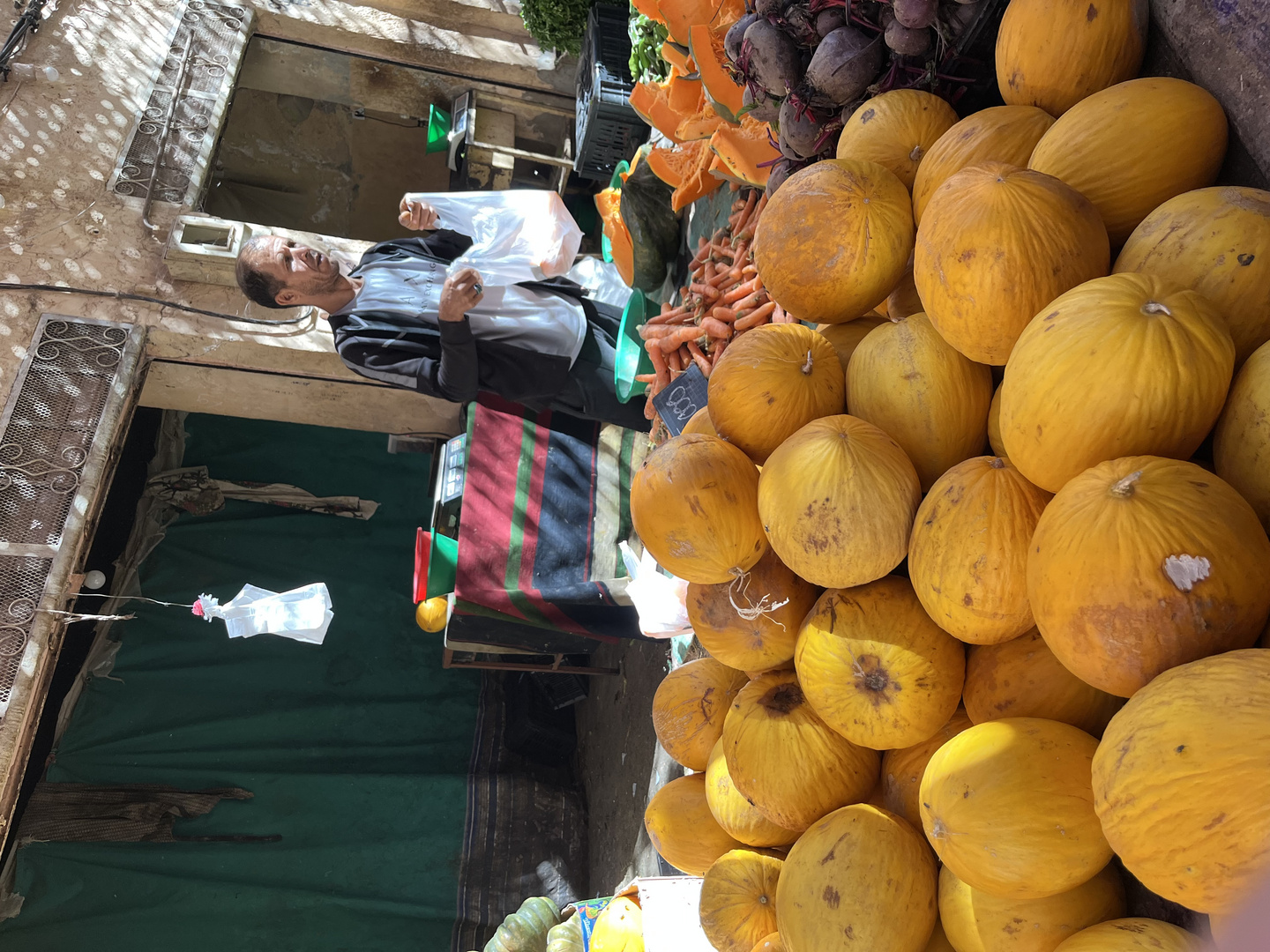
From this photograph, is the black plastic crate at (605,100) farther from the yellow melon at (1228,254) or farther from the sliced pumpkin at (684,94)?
the yellow melon at (1228,254)

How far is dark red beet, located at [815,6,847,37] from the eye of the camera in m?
1.68

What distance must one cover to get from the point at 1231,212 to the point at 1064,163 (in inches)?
10.6

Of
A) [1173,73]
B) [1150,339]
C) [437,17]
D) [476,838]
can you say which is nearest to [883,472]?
[1150,339]

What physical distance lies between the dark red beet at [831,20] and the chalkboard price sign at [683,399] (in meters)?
0.85

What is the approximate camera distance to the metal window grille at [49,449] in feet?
11.1

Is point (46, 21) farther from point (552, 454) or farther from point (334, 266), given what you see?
point (552, 454)

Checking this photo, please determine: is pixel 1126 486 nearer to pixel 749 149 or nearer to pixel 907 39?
pixel 907 39

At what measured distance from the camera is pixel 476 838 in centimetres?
518

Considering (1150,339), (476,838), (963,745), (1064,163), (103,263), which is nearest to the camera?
(1150,339)

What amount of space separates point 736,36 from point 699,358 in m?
0.89

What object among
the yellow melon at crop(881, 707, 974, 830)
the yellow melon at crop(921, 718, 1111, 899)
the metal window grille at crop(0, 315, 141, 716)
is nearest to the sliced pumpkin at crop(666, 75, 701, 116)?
the yellow melon at crop(881, 707, 974, 830)

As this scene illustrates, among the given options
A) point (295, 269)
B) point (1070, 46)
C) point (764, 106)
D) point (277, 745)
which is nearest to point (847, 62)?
point (764, 106)

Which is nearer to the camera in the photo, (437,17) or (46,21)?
(46,21)

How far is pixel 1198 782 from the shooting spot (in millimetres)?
742
